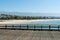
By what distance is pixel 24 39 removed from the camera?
54.5 ft
